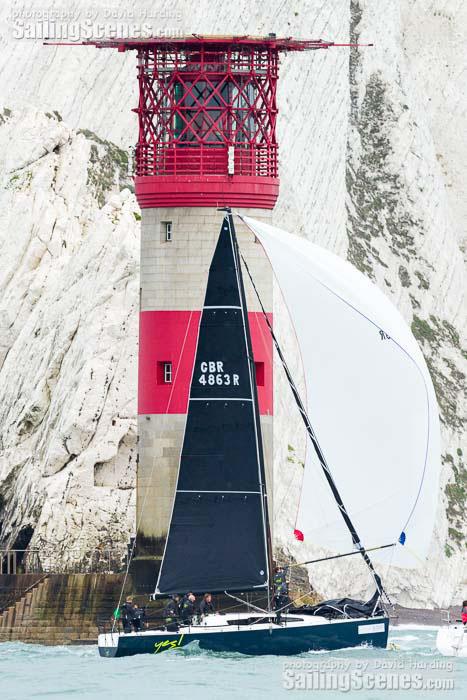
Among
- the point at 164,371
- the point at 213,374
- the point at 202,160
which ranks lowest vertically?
the point at 213,374

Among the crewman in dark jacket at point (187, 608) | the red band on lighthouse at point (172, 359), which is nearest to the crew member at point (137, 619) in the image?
the crewman in dark jacket at point (187, 608)

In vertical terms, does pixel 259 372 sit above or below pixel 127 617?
above

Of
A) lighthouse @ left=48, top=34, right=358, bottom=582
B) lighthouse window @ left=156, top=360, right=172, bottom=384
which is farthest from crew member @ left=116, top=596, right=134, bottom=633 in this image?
lighthouse window @ left=156, top=360, right=172, bottom=384

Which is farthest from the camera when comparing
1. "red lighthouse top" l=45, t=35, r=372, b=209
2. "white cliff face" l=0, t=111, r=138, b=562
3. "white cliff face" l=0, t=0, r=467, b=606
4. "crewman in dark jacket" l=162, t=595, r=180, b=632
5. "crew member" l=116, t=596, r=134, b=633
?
"white cliff face" l=0, t=0, r=467, b=606

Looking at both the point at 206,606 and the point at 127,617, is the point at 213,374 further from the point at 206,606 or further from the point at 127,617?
the point at 127,617

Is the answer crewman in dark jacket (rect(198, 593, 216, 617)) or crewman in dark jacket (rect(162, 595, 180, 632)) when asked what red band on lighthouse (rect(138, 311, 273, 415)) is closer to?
crewman in dark jacket (rect(198, 593, 216, 617))

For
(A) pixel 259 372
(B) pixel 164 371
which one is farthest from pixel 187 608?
(A) pixel 259 372

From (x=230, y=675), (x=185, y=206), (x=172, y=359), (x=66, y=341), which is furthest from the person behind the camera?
(x=66, y=341)
